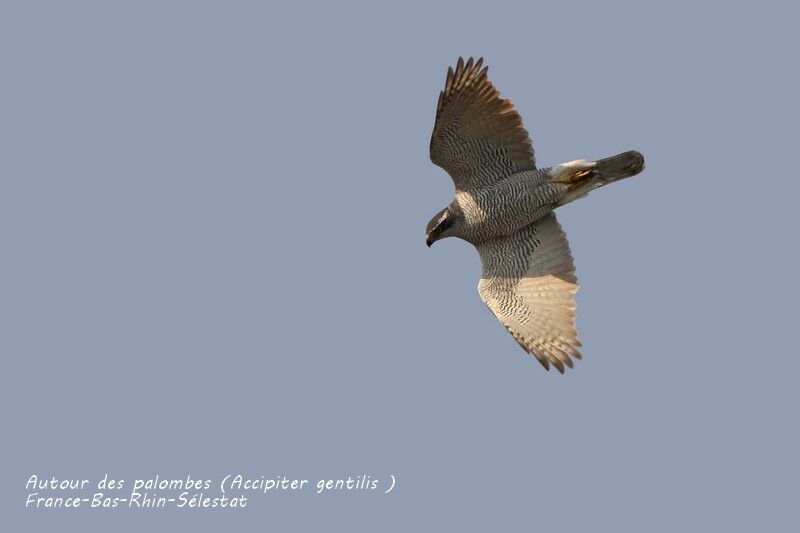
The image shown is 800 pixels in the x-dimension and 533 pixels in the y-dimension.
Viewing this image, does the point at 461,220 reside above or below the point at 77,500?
above

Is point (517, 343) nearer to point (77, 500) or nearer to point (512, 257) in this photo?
point (512, 257)

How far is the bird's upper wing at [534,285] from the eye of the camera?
1395cm

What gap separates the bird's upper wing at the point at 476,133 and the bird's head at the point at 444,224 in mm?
349

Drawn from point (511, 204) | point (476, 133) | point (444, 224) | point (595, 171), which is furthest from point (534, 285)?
point (476, 133)

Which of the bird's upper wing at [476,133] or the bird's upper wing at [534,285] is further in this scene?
the bird's upper wing at [534,285]

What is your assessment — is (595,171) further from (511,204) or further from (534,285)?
(534,285)

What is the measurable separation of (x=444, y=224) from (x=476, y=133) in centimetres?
142

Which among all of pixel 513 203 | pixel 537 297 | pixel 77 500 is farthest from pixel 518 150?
pixel 77 500

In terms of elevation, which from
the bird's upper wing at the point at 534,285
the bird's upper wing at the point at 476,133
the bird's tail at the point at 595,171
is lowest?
the bird's upper wing at the point at 534,285

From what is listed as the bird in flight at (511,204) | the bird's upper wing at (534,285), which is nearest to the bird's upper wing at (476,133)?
the bird in flight at (511,204)

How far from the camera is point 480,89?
13.9m

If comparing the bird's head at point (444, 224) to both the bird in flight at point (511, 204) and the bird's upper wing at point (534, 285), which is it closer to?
the bird in flight at point (511, 204)

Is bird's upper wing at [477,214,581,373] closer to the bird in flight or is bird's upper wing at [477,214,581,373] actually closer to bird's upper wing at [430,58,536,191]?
the bird in flight

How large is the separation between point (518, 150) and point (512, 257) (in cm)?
149
